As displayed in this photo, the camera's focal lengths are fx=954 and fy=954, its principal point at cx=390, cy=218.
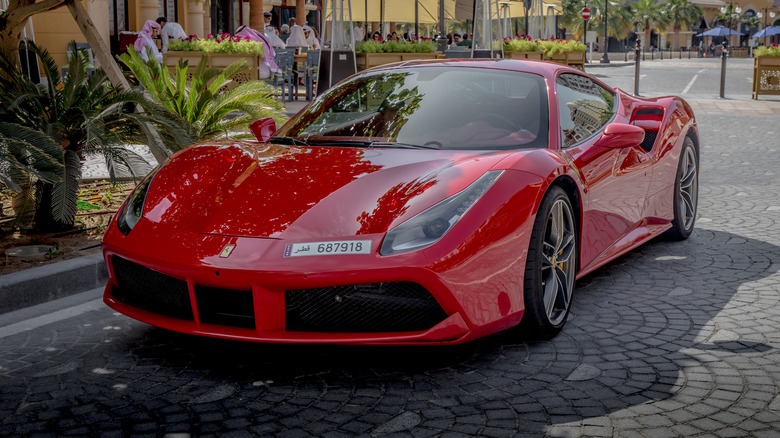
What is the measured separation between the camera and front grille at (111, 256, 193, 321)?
12.3 ft

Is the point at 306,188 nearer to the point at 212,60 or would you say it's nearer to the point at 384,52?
the point at 212,60

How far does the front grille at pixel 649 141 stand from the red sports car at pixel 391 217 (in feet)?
Result: 1.99

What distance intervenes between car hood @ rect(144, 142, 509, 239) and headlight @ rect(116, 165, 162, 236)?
0.05 m

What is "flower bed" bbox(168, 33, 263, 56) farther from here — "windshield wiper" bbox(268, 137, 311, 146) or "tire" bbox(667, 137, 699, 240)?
"windshield wiper" bbox(268, 137, 311, 146)

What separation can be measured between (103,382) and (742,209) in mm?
5601

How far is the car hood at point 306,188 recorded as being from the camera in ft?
12.1

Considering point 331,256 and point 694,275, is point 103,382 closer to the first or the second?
point 331,256

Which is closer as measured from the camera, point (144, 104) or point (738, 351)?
point (738, 351)

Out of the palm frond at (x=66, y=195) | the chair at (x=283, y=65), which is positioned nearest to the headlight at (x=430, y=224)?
the palm frond at (x=66, y=195)

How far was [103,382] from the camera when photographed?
3.71 meters

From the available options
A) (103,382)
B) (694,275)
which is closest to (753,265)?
(694,275)

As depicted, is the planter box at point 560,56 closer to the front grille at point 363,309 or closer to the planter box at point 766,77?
the planter box at point 766,77

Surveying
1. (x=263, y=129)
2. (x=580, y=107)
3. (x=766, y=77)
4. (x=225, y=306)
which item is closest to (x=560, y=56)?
(x=766, y=77)

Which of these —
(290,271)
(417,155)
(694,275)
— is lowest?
(694,275)
